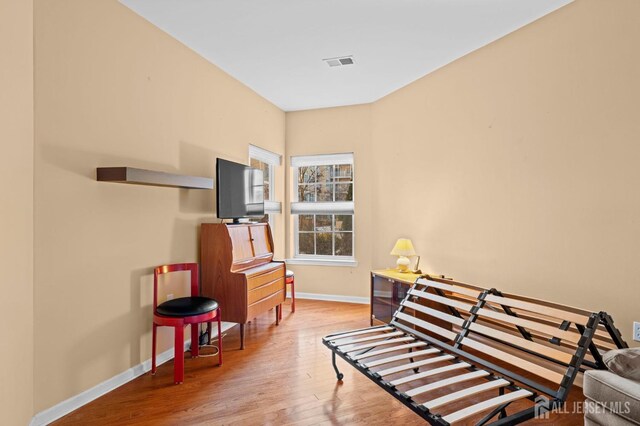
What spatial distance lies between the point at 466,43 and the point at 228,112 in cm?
255

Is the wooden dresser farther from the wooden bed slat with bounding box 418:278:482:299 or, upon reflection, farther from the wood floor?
the wooden bed slat with bounding box 418:278:482:299

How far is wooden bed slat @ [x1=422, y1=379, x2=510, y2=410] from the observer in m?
1.70

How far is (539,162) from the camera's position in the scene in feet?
9.42

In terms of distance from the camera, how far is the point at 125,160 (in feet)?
8.67

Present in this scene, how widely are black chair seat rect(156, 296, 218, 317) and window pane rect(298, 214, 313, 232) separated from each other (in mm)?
2555

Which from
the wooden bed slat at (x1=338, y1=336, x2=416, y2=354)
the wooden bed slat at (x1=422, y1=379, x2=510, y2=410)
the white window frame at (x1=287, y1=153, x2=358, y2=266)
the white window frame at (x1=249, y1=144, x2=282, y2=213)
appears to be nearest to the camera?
the wooden bed slat at (x1=422, y1=379, x2=510, y2=410)

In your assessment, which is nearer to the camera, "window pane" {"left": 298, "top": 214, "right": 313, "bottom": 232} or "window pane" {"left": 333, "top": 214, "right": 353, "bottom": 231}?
"window pane" {"left": 333, "top": 214, "right": 353, "bottom": 231}

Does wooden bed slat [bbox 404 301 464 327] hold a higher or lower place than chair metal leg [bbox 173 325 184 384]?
higher

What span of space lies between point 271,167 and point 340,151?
104 centimetres

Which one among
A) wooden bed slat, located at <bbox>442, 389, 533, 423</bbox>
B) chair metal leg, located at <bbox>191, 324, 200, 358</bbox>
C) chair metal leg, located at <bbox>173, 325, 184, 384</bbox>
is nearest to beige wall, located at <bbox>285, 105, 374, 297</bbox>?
chair metal leg, located at <bbox>191, 324, 200, 358</bbox>

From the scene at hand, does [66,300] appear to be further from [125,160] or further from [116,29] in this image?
[116,29]

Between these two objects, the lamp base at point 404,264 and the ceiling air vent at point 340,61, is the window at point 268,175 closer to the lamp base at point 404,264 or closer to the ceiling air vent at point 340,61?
the ceiling air vent at point 340,61

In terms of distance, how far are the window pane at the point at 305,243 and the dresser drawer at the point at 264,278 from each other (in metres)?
1.36

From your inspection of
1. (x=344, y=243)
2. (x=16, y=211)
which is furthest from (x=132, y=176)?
(x=344, y=243)
